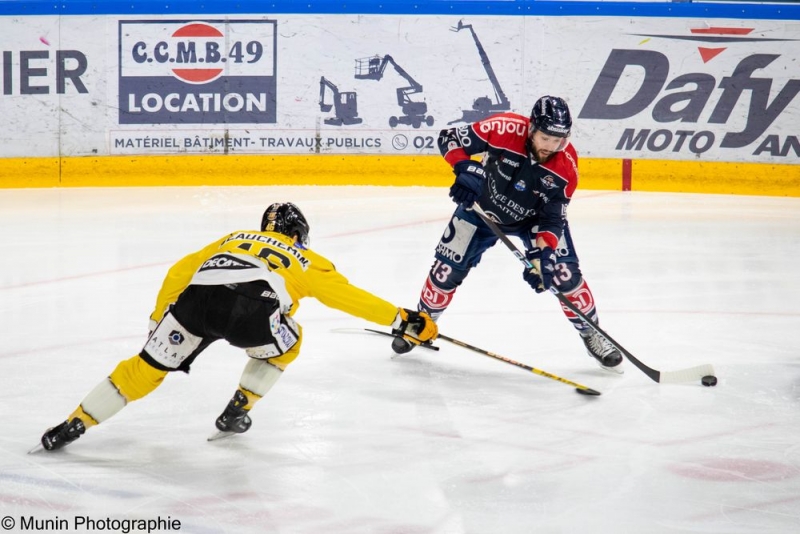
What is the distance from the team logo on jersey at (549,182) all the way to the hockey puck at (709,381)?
93cm

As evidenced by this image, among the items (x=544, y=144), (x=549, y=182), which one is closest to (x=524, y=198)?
(x=549, y=182)

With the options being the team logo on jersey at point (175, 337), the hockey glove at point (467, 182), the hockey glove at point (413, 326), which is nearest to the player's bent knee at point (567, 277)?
the hockey glove at point (467, 182)

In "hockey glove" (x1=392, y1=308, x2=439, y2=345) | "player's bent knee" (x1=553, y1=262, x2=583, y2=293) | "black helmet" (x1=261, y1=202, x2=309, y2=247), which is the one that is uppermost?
"black helmet" (x1=261, y1=202, x2=309, y2=247)

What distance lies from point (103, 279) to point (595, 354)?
2.87m

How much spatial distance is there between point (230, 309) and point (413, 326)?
21.3 inches

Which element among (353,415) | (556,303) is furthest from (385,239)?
(353,415)

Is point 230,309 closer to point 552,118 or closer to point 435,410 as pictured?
point 435,410

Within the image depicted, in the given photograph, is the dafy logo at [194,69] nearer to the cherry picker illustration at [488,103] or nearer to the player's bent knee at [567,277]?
the cherry picker illustration at [488,103]

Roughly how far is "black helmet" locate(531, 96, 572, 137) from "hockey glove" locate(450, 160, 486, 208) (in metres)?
0.37

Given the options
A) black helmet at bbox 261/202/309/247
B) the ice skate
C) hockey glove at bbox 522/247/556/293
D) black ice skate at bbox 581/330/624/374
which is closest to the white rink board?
black ice skate at bbox 581/330/624/374

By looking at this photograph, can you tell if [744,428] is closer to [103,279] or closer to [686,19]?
[103,279]

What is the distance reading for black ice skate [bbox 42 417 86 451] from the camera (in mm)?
3123

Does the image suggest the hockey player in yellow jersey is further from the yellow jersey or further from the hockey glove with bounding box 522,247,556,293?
the hockey glove with bounding box 522,247,556,293

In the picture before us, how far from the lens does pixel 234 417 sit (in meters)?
3.33
